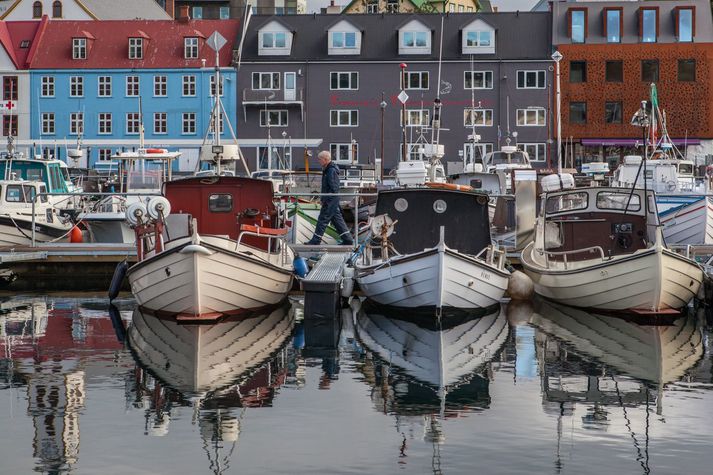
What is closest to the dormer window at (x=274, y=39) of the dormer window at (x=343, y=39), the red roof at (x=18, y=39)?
the dormer window at (x=343, y=39)

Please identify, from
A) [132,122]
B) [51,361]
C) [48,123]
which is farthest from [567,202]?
[48,123]

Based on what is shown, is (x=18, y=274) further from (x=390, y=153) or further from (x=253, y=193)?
(x=390, y=153)

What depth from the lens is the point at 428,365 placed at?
15.1 meters

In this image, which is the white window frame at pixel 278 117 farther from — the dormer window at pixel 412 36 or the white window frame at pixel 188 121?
the dormer window at pixel 412 36

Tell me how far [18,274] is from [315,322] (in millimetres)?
8328

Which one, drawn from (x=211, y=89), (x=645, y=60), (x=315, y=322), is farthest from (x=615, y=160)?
(x=315, y=322)

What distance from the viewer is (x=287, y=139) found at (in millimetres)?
62062

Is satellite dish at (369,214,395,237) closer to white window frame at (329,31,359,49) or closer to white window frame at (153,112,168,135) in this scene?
white window frame at (329,31,359,49)

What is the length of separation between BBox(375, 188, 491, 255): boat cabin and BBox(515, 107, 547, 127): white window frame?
41.8 metres

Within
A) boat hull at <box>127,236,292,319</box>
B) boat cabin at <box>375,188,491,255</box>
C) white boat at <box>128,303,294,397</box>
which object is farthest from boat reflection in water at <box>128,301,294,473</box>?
boat cabin at <box>375,188,491,255</box>

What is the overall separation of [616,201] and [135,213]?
26.7 ft

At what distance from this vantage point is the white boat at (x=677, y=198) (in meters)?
27.4

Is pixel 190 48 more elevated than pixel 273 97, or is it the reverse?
pixel 190 48

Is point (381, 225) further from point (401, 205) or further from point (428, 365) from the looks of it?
point (428, 365)
